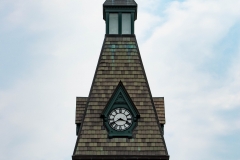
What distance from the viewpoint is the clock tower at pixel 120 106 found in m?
39.6

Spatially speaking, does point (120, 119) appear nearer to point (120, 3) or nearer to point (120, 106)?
point (120, 106)

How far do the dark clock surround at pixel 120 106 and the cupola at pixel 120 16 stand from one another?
406 cm

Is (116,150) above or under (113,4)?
under

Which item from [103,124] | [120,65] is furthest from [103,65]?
[103,124]

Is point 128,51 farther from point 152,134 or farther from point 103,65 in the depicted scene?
point 152,134

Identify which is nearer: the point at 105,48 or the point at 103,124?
the point at 103,124

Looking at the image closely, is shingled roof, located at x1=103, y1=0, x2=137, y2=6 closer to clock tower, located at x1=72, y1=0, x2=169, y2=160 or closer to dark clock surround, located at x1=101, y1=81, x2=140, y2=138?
clock tower, located at x1=72, y1=0, x2=169, y2=160

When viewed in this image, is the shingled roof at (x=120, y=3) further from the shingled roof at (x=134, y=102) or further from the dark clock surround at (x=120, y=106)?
the dark clock surround at (x=120, y=106)

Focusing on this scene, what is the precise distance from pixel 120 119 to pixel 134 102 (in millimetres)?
1313

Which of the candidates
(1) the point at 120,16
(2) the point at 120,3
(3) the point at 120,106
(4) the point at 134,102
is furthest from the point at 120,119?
(2) the point at 120,3

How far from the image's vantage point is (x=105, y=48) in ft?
141

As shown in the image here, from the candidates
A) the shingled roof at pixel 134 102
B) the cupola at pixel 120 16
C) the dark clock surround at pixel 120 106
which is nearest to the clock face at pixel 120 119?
the dark clock surround at pixel 120 106

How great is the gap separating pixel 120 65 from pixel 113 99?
2384 mm

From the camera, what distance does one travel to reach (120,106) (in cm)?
4081
